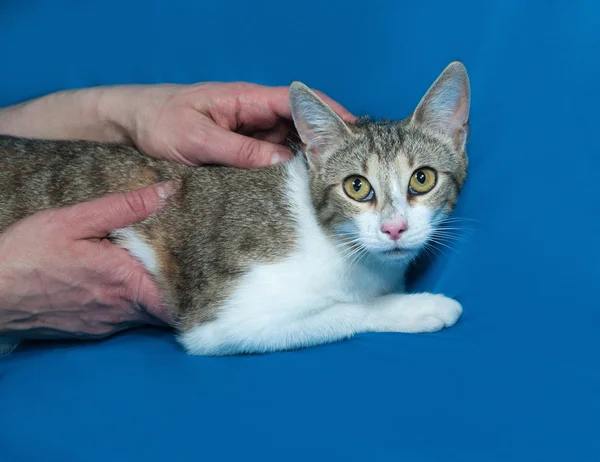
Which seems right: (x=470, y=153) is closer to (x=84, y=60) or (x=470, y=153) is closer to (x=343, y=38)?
(x=343, y=38)

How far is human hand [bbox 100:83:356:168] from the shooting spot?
212 centimetres

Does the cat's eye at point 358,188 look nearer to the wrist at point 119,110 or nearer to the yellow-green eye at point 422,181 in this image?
the yellow-green eye at point 422,181

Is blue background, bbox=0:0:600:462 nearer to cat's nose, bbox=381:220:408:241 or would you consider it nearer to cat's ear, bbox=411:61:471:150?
cat's ear, bbox=411:61:471:150

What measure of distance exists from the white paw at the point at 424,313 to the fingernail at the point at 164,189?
2.44ft

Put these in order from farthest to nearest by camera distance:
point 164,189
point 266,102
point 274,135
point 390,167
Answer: point 274,135 < point 266,102 < point 164,189 < point 390,167

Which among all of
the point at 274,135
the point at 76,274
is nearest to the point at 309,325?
the point at 76,274

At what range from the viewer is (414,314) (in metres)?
1.88

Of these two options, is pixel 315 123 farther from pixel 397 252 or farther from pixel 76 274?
pixel 76 274

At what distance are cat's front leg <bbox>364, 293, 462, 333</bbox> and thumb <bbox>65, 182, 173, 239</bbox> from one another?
709 mm

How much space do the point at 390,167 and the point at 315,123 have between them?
0.86 feet

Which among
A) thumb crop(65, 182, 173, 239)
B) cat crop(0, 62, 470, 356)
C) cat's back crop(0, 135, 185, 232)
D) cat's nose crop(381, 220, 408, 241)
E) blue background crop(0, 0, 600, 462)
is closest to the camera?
blue background crop(0, 0, 600, 462)

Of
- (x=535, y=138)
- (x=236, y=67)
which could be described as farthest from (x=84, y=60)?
(x=535, y=138)

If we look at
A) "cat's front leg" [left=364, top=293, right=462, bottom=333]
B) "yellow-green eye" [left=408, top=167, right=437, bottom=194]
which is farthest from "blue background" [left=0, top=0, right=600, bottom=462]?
"yellow-green eye" [left=408, top=167, right=437, bottom=194]

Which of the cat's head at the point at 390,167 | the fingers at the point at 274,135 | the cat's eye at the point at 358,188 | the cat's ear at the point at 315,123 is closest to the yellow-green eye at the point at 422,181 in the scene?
the cat's head at the point at 390,167
